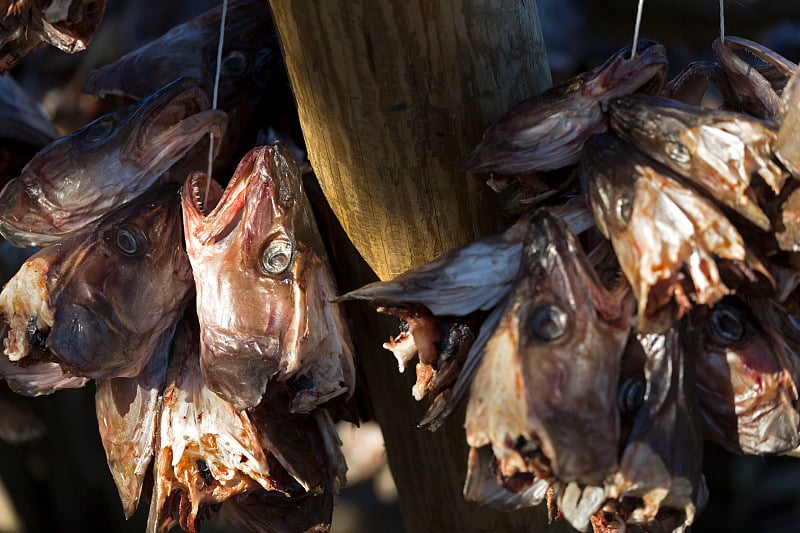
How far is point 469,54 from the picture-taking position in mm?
854

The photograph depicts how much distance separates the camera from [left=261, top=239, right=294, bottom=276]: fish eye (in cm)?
89

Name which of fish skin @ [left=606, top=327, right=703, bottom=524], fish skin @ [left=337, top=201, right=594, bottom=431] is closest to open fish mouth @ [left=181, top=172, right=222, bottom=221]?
fish skin @ [left=337, top=201, right=594, bottom=431]

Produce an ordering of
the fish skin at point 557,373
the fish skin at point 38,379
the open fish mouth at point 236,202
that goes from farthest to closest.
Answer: the fish skin at point 38,379 → the open fish mouth at point 236,202 → the fish skin at point 557,373

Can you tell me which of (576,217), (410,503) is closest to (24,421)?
(410,503)

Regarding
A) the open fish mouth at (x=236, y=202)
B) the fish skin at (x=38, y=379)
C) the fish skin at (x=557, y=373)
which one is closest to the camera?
the fish skin at (x=557, y=373)

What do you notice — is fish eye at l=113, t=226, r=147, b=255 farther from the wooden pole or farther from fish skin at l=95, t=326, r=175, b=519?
the wooden pole

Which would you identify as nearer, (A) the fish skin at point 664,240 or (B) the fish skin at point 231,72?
(A) the fish skin at point 664,240

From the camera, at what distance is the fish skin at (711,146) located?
72cm

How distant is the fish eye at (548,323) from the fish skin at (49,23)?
595mm

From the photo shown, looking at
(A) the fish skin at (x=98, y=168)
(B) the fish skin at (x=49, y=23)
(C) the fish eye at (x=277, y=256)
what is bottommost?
(C) the fish eye at (x=277, y=256)

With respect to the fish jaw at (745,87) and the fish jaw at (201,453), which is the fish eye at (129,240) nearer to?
the fish jaw at (201,453)

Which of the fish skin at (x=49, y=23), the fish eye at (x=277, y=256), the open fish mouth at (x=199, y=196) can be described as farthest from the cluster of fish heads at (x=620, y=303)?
the fish skin at (x=49, y=23)

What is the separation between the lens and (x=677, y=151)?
2.46 feet

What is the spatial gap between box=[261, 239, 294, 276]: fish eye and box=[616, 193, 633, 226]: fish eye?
325mm
